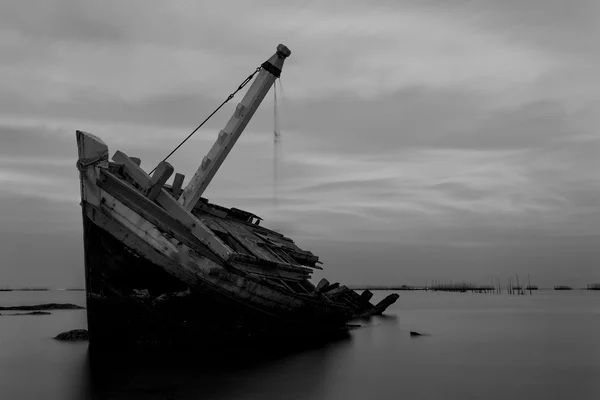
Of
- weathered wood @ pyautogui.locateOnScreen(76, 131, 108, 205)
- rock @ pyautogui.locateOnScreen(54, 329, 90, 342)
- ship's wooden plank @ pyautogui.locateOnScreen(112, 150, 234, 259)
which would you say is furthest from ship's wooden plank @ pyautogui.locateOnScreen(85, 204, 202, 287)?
rock @ pyautogui.locateOnScreen(54, 329, 90, 342)

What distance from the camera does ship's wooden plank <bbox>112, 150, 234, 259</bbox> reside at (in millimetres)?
13580

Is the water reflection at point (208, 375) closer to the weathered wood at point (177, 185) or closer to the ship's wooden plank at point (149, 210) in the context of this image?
the ship's wooden plank at point (149, 210)

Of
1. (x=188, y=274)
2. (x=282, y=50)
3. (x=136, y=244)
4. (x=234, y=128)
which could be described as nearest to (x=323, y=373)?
(x=188, y=274)

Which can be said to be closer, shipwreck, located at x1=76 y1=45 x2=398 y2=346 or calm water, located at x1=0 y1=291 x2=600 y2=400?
calm water, located at x1=0 y1=291 x2=600 y2=400

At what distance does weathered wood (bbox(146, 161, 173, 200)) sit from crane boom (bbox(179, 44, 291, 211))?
1.55 m

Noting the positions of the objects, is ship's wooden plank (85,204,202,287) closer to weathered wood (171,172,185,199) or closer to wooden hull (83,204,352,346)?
wooden hull (83,204,352,346)

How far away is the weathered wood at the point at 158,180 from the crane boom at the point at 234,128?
155 cm

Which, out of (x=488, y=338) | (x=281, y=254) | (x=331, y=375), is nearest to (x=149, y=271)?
(x=331, y=375)

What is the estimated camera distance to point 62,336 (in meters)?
22.2

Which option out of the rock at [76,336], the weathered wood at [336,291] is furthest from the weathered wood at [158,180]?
the weathered wood at [336,291]

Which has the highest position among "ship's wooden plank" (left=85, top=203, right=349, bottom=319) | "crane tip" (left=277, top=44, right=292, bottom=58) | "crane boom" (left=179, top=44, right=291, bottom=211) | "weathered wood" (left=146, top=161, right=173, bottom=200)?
"crane tip" (left=277, top=44, right=292, bottom=58)

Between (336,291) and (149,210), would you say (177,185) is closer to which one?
(149,210)

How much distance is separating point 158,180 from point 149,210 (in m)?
0.86

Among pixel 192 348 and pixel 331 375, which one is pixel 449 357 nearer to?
pixel 331 375
